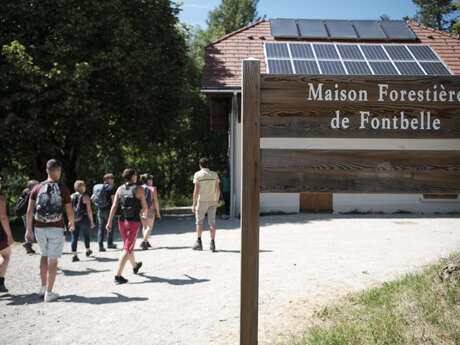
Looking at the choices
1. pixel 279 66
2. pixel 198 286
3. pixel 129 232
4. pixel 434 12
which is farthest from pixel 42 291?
pixel 434 12

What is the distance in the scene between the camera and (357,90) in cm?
306

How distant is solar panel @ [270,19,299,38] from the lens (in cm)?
1576

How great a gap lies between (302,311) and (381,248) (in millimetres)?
3930

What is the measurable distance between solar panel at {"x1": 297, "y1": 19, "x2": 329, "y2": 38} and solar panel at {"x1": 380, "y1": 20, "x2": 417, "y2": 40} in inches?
108

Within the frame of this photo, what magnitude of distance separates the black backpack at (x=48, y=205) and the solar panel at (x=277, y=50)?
414 inches

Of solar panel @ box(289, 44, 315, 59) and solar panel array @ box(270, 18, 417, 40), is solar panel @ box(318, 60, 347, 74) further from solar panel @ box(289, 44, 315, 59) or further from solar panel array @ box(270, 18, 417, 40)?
solar panel array @ box(270, 18, 417, 40)

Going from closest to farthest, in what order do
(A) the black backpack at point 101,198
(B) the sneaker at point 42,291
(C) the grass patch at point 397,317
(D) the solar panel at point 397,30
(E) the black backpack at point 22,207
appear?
(C) the grass patch at point 397,317 → (B) the sneaker at point 42,291 → (E) the black backpack at point 22,207 → (A) the black backpack at point 101,198 → (D) the solar panel at point 397,30

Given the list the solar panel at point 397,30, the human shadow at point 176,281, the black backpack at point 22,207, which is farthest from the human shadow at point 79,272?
the solar panel at point 397,30

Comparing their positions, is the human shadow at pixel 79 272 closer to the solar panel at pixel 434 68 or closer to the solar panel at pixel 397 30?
the solar panel at pixel 434 68

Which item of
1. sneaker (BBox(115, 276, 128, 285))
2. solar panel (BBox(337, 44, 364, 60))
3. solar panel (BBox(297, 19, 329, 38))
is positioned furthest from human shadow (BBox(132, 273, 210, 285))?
solar panel (BBox(297, 19, 329, 38))

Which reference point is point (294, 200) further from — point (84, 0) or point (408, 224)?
point (84, 0)

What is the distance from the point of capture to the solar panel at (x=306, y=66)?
41.5ft

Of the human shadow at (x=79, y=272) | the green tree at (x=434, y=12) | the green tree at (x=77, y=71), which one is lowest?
the human shadow at (x=79, y=272)

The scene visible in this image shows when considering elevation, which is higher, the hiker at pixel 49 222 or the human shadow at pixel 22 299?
the hiker at pixel 49 222
